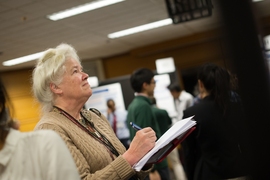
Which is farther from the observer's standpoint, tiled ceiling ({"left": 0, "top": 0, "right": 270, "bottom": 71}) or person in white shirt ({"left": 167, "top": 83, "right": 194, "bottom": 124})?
person in white shirt ({"left": 167, "top": 83, "right": 194, "bottom": 124})

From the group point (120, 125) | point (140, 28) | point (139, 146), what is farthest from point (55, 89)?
point (140, 28)

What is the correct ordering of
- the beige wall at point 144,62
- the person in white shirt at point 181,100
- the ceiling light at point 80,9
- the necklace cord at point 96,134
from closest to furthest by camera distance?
the necklace cord at point 96,134
the ceiling light at point 80,9
the person in white shirt at point 181,100
the beige wall at point 144,62

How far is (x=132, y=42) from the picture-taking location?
30.9ft

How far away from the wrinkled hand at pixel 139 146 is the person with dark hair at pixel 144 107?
1451 mm

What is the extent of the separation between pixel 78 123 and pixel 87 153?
188 mm

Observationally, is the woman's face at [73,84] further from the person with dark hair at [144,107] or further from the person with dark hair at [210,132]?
the person with dark hair at [144,107]

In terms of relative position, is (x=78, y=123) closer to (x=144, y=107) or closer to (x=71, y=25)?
(x=144, y=107)

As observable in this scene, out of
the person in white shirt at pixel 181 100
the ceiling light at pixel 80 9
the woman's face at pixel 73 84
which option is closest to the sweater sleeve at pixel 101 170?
the woman's face at pixel 73 84

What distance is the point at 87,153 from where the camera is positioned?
1249mm

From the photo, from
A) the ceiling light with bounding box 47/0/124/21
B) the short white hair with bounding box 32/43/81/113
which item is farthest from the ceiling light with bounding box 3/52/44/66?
the short white hair with bounding box 32/43/81/113

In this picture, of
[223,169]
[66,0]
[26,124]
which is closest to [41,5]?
[66,0]

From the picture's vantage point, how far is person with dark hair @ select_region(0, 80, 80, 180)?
29.4 inches

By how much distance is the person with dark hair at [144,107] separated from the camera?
109 inches

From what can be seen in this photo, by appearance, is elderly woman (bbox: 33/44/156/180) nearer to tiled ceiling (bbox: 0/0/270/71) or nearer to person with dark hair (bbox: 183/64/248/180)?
person with dark hair (bbox: 183/64/248/180)
